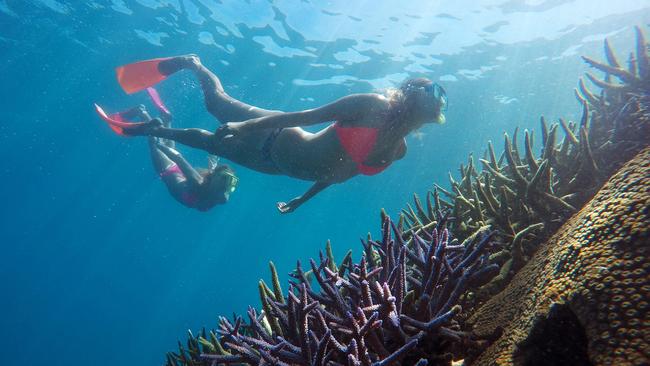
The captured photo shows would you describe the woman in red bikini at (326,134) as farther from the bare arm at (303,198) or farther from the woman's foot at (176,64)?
the woman's foot at (176,64)

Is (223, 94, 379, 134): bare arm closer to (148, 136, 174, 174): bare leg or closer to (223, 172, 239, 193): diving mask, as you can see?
(223, 172, 239, 193): diving mask

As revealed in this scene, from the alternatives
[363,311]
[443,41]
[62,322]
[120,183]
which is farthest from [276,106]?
[62,322]

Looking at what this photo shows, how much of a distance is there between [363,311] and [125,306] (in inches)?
3823

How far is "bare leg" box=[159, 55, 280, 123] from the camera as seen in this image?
692 cm

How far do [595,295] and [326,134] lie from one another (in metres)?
4.39

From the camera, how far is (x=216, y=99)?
24.9 feet

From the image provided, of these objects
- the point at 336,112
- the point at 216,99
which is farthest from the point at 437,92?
the point at 216,99

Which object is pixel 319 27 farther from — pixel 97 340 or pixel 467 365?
pixel 97 340

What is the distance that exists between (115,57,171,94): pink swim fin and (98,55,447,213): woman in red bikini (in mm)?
1587

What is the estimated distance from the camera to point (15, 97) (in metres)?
31.4

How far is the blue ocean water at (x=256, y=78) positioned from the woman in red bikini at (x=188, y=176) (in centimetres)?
544

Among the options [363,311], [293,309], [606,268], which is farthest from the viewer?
[293,309]

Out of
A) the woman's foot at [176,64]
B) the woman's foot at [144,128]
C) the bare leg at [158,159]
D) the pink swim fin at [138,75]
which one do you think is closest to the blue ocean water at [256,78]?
the woman's foot at [144,128]

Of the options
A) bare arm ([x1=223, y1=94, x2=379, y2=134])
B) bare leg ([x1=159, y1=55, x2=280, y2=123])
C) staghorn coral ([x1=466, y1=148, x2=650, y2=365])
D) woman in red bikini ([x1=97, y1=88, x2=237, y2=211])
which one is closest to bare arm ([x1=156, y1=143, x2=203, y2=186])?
woman in red bikini ([x1=97, y1=88, x2=237, y2=211])
